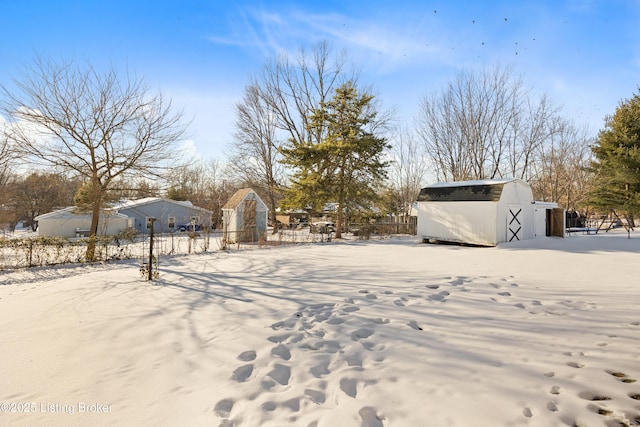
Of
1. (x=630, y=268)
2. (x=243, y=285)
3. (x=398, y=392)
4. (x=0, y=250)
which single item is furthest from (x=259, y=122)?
(x=398, y=392)

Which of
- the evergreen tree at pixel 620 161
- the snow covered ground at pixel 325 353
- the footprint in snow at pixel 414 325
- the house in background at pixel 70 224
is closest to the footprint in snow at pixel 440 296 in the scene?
the snow covered ground at pixel 325 353

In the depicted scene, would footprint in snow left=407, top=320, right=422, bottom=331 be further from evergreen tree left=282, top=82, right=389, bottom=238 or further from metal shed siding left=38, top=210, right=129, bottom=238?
metal shed siding left=38, top=210, right=129, bottom=238

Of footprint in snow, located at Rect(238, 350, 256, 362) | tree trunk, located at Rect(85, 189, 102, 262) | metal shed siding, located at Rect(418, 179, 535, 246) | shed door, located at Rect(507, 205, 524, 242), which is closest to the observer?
footprint in snow, located at Rect(238, 350, 256, 362)

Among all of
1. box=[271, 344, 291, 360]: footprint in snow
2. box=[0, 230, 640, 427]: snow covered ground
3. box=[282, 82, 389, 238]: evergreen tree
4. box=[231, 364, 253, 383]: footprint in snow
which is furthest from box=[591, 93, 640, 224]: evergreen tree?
box=[231, 364, 253, 383]: footprint in snow

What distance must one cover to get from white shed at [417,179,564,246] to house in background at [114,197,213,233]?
20713 mm

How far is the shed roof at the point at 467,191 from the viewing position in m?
13.8

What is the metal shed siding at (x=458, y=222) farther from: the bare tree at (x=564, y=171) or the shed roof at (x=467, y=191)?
the bare tree at (x=564, y=171)

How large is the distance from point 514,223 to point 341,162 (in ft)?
31.4

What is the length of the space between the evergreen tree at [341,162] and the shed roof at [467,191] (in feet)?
10.8

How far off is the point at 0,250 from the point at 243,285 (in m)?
8.77

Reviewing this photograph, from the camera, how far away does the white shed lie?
45.1 feet

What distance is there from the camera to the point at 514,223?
566 inches

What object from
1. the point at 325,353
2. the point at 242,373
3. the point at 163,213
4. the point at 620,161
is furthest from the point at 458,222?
the point at 163,213

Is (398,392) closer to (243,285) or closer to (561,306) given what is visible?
(561,306)
